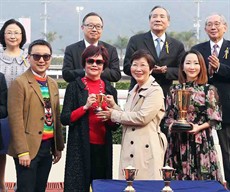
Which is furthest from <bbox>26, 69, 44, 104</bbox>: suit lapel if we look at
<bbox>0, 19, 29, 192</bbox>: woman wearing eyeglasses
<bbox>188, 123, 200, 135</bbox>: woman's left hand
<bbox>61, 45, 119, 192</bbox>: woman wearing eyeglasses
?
<bbox>188, 123, 200, 135</bbox>: woman's left hand

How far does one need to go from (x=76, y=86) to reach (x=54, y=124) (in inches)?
14.5

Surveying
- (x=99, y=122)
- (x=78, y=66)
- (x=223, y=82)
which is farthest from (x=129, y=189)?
(x=223, y=82)

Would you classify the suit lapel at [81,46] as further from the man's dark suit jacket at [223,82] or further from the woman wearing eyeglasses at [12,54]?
the man's dark suit jacket at [223,82]

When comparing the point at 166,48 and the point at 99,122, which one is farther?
the point at 166,48

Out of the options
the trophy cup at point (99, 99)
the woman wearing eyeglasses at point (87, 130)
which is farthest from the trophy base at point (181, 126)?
the trophy cup at point (99, 99)

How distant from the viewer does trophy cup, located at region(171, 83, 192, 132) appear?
4355mm

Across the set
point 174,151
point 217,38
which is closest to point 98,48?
point 174,151

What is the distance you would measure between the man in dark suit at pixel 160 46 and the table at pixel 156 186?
186cm

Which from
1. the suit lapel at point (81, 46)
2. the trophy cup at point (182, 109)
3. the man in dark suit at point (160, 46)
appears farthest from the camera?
the man in dark suit at point (160, 46)

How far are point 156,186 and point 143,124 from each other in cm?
74

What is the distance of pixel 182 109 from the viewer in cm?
441

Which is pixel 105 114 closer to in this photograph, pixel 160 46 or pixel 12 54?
pixel 12 54

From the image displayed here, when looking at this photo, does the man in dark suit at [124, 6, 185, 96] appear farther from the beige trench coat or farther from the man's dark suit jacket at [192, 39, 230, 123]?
the beige trench coat

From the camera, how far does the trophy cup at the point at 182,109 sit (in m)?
4.36
